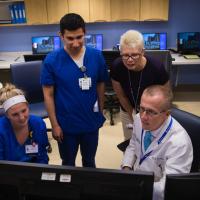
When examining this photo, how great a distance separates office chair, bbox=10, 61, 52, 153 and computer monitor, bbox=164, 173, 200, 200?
246cm

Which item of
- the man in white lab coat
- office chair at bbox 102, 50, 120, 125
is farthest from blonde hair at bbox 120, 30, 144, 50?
office chair at bbox 102, 50, 120, 125

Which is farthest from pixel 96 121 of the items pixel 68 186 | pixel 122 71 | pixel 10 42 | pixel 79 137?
pixel 10 42

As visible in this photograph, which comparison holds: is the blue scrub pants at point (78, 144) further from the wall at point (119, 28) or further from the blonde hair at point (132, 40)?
the wall at point (119, 28)

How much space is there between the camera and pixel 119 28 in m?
4.81

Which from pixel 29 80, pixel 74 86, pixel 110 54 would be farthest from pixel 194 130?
pixel 110 54

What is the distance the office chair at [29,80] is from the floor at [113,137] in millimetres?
446

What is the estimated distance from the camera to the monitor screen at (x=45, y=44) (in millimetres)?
4656

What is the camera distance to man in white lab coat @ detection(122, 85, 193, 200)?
4.38 feet

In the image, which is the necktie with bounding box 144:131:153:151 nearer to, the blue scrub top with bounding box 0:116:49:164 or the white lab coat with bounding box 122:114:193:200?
the white lab coat with bounding box 122:114:193:200

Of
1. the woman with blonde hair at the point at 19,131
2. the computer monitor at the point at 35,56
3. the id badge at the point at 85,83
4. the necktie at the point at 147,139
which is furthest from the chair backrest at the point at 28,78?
the necktie at the point at 147,139

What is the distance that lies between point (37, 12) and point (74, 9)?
57 cm

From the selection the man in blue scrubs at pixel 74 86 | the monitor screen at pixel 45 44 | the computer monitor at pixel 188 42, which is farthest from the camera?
the monitor screen at pixel 45 44

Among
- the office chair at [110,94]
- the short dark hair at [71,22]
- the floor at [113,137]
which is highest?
the short dark hair at [71,22]

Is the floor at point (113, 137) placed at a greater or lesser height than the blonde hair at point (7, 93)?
lesser
